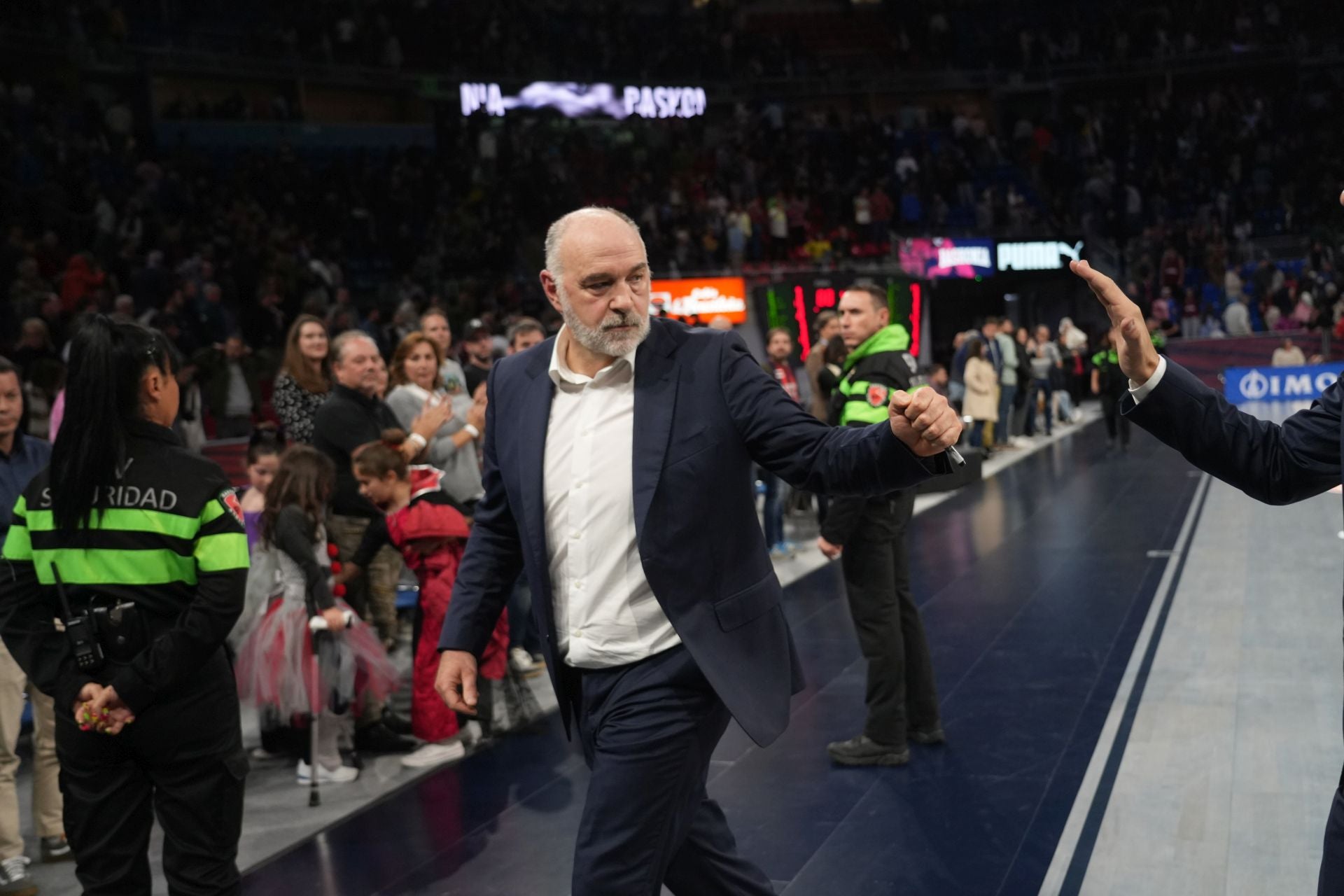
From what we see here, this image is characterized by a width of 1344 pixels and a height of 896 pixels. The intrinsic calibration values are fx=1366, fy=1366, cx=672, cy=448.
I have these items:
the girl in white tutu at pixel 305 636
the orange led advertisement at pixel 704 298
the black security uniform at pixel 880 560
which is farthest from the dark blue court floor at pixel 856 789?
the orange led advertisement at pixel 704 298

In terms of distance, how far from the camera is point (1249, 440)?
2639 mm

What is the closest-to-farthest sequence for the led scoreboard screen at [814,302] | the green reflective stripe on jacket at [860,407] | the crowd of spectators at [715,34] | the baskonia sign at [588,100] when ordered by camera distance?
the green reflective stripe on jacket at [860,407]
the led scoreboard screen at [814,302]
the crowd of spectators at [715,34]
the baskonia sign at [588,100]

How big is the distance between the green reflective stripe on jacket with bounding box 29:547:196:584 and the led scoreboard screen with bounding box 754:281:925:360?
45.4 ft

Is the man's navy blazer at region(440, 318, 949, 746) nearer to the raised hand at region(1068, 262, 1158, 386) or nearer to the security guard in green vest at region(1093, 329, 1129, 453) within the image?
the raised hand at region(1068, 262, 1158, 386)

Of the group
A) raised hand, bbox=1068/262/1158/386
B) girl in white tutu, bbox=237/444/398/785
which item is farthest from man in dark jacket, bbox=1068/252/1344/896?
girl in white tutu, bbox=237/444/398/785

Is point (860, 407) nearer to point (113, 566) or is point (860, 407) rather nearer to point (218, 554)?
point (218, 554)

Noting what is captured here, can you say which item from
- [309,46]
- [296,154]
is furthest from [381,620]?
[309,46]

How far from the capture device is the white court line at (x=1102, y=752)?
14.4 feet

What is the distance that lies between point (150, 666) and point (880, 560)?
9.85 feet

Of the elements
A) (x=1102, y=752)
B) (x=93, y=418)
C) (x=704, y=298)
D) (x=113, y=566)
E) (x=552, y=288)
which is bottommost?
(x=1102, y=752)

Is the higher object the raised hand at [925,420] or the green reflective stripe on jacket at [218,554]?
the raised hand at [925,420]

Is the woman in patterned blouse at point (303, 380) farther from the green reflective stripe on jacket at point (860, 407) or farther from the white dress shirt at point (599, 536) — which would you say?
the white dress shirt at point (599, 536)

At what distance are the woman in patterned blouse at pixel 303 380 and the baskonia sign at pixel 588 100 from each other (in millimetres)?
21216

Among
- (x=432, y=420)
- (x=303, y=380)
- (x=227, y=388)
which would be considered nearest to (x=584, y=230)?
(x=432, y=420)
